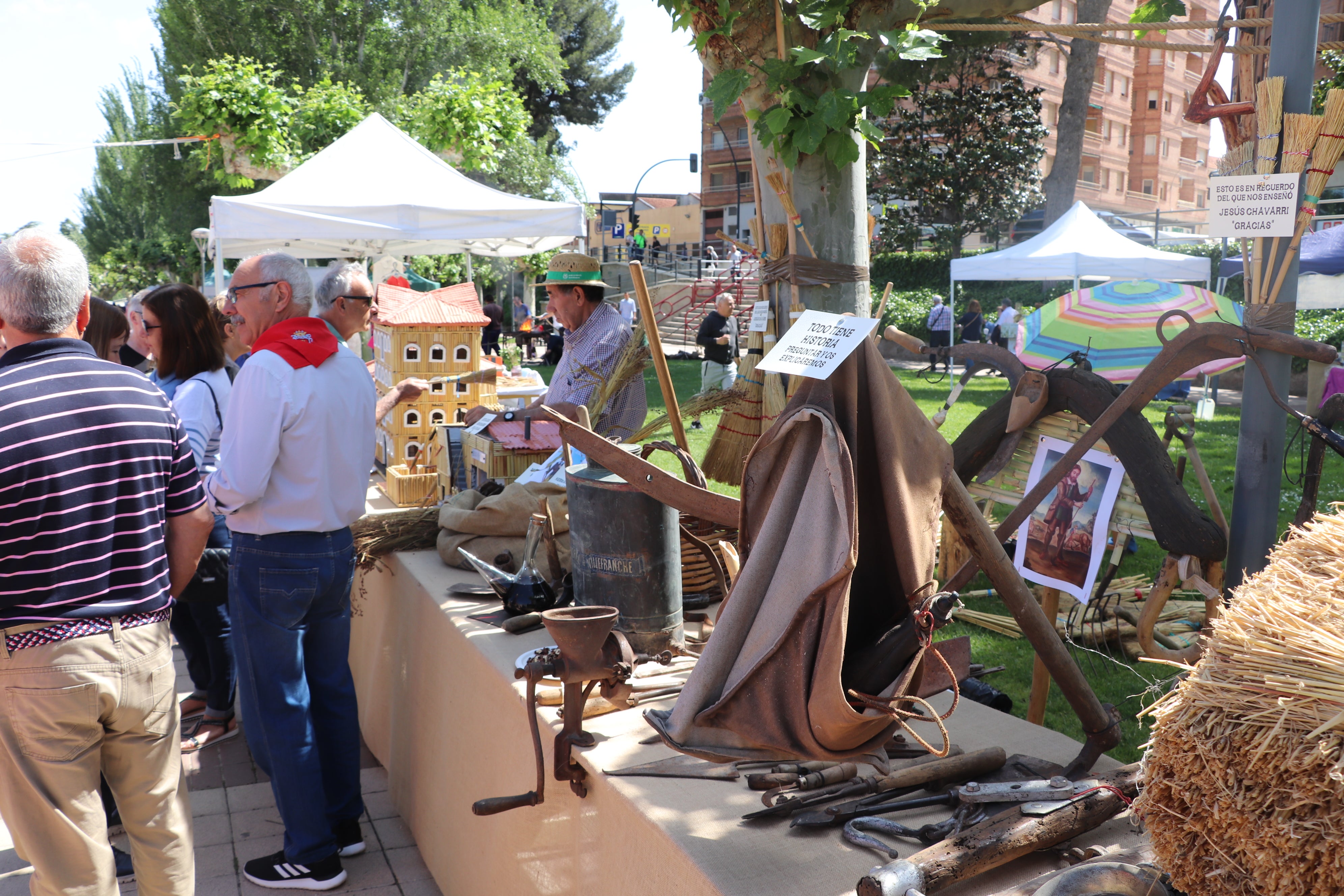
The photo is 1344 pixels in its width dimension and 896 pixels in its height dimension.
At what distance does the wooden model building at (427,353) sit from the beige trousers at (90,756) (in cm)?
313

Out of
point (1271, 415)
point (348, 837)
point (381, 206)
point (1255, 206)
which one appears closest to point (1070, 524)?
point (1271, 415)

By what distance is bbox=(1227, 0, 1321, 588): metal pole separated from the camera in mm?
2422

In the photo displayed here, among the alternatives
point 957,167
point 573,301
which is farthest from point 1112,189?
point 573,301

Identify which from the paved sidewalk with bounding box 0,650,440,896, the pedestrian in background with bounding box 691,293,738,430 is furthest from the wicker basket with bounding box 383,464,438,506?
the pedestrian in background with bounding box 691,293,738,430

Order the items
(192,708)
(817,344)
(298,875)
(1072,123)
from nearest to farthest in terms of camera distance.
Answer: (817,344) → (298,875) → (192,708) → (1072,123)

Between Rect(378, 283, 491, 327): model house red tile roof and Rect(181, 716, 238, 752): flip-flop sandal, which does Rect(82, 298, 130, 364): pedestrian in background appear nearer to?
Rect(181, 716, 238, 752): flip-flop sandal

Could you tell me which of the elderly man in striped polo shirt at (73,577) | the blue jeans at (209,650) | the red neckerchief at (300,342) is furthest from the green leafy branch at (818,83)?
the blue jeans at (209,650)

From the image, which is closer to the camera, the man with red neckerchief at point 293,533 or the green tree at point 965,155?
the man with red neckerchief at point 293,533

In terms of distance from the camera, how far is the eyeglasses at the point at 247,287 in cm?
286

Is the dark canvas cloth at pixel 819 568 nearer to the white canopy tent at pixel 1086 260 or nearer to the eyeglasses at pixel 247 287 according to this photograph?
the eyeglasses at pixel 247 287

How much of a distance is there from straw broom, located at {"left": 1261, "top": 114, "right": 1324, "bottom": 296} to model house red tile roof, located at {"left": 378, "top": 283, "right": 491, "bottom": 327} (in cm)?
378

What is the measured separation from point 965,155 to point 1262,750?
92.3 feet

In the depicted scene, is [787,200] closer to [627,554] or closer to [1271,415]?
[627,554]

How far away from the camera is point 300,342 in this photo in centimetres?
272
